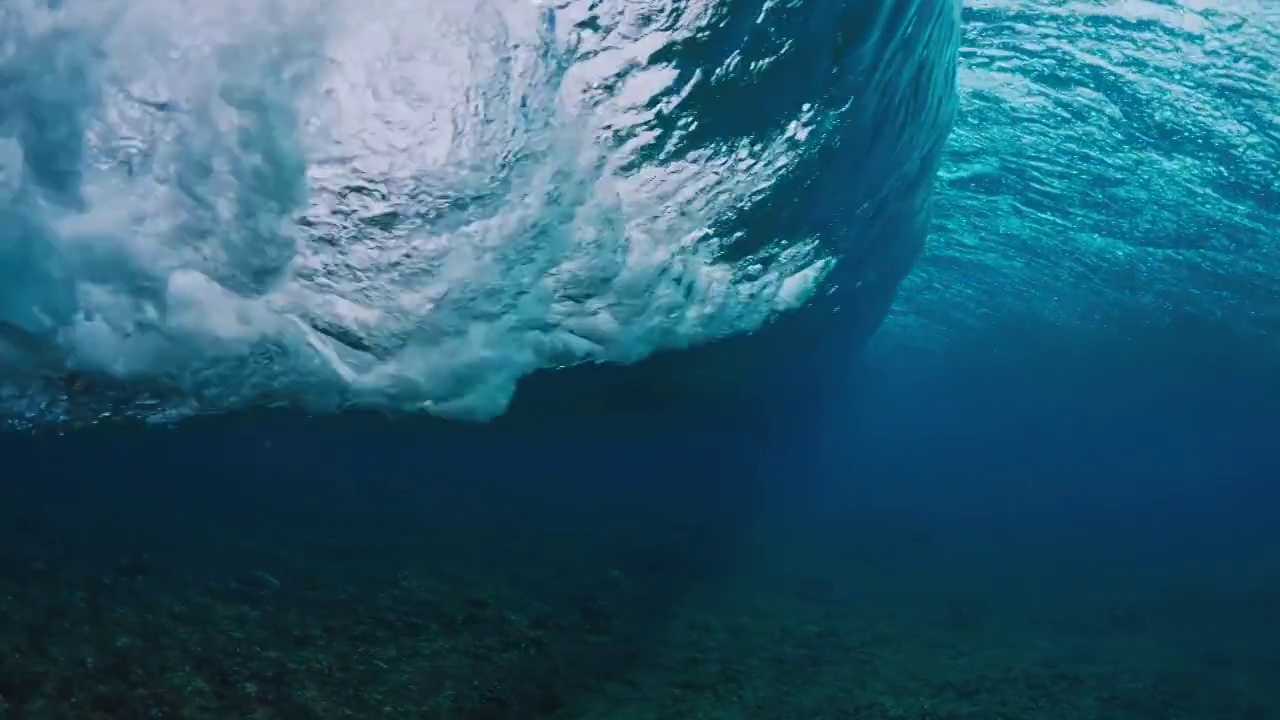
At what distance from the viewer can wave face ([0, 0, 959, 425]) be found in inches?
248

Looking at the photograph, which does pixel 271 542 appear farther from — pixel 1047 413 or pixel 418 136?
pixel 1047 413

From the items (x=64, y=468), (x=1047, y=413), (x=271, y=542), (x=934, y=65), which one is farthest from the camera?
(x=1047, y=413)

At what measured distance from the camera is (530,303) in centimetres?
972

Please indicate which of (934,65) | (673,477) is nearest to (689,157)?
(934,65)

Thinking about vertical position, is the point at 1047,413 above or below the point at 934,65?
below

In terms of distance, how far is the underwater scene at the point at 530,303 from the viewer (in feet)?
21.2

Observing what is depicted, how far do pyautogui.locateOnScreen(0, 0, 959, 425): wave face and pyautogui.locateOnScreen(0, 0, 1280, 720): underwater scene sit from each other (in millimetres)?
42

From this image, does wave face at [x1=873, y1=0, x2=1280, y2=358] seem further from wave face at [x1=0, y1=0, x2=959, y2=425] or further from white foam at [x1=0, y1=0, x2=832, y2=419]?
white foam at [x1=0, y1=0, x2=832, y2=419]

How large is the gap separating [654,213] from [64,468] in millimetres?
15814

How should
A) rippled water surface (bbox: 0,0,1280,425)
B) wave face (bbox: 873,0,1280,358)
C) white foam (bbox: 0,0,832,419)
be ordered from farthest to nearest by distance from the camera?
wave face (bbox: 873,0,1280,358), rippled water surface (bbox: 0,0,1280,425), white foam (bbox: 0,0,832,419)

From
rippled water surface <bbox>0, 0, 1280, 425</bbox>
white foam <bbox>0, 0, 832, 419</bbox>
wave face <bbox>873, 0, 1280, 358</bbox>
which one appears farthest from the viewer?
wave face <bbox>873, 0, 1280, 358</bbox>

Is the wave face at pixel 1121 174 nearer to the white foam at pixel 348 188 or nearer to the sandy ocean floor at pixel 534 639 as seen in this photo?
the white foam at pixel 348 188

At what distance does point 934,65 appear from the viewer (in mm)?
10461

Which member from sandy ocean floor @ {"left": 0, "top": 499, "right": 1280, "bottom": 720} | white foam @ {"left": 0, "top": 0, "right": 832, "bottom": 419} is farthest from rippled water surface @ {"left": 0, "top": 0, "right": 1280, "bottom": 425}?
sandy ocean floor @ {"left": 0, "top": 499, "right": 1280, "bottom": 720}
